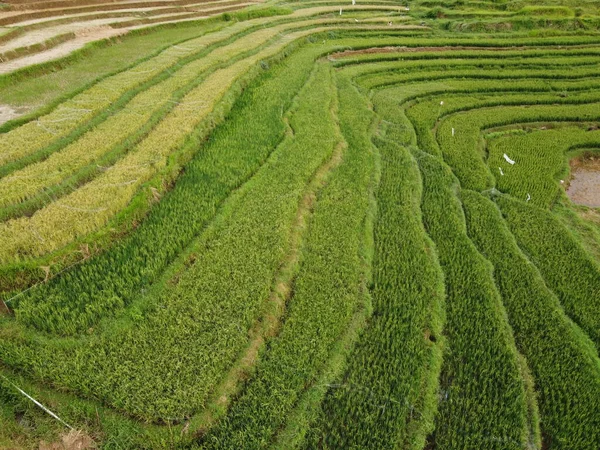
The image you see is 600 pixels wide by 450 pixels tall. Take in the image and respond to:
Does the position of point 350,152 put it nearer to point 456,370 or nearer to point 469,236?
point 469,236

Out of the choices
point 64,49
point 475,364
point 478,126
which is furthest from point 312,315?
point 64,49

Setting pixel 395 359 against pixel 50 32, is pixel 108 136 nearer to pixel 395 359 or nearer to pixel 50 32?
pixel 395 359

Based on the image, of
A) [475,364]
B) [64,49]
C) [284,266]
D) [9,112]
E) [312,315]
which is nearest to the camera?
[475,364]

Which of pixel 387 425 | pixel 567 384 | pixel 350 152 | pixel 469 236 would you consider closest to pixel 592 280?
pixel 469 236

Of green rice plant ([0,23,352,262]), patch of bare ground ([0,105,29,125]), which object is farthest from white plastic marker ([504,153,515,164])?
patch of bare ground ([0,105,29,125])

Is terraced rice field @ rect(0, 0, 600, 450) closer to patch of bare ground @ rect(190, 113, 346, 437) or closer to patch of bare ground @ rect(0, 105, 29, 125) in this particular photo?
patch of bare ground @ rect(190, 113, 346, 437)

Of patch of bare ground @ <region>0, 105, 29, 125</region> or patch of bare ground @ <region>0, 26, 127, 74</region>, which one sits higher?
patch of bare ground @ <region>0, 26, 127, 74</region>

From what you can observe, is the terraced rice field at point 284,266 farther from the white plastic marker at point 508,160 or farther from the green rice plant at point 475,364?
the white plastic marker at point 508,160
